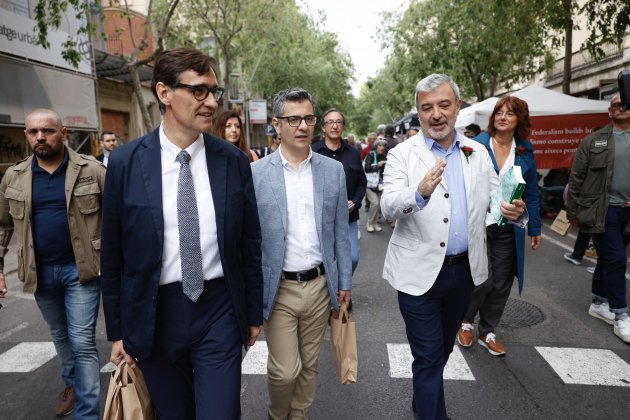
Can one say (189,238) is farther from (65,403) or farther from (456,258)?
(65,403)

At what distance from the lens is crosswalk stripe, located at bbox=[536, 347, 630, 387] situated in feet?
12.5

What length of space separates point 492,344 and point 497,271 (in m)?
0.67

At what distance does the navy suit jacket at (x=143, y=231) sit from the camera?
212 cm

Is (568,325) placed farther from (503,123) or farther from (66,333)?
(66,333)

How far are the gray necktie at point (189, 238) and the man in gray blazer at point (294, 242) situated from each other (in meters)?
0.71

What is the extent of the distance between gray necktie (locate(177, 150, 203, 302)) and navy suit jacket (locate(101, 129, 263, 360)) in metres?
0.09

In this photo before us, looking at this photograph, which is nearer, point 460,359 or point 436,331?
point 436,331

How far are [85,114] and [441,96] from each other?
14.3 metres

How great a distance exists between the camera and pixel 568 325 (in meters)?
4.98

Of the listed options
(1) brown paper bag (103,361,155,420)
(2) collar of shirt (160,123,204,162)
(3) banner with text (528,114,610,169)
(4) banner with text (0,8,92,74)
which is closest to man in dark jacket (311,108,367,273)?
(2) collar of shirt (160,123,204,162)

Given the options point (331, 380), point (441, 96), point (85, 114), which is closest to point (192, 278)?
point (441, 96)

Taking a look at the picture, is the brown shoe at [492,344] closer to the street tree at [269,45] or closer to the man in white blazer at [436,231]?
the man in white blazer at [436,231]

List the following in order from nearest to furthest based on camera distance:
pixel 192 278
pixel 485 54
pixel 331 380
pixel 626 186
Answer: pixel 192 278 → pixel 331 380 → pixel 626 186 → pixel 485 54

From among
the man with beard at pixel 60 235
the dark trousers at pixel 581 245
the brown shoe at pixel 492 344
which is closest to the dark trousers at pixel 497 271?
the brown shoe at pixel 492 344
